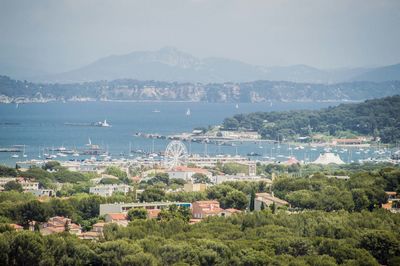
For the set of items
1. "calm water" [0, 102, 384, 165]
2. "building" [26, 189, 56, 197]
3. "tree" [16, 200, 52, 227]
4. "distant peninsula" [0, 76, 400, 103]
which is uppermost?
"tree" [16, 200, 52, 227]

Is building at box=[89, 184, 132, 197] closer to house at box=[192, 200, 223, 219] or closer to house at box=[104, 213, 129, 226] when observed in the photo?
house at box=[192, 200, 223, 219]

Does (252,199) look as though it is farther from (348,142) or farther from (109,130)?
(109,130)

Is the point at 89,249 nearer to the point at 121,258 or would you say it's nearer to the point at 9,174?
the point at 121,258

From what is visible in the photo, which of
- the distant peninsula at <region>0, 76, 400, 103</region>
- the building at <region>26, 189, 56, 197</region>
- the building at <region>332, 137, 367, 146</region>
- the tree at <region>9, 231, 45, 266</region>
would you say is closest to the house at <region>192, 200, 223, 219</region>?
the building at <region>26, 189, 56, 197</region>

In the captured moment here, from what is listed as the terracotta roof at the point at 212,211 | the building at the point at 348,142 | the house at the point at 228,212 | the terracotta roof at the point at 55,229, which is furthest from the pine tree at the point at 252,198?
the building at the point at 348,142

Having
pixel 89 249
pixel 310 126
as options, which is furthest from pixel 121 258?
pixel 310 126
